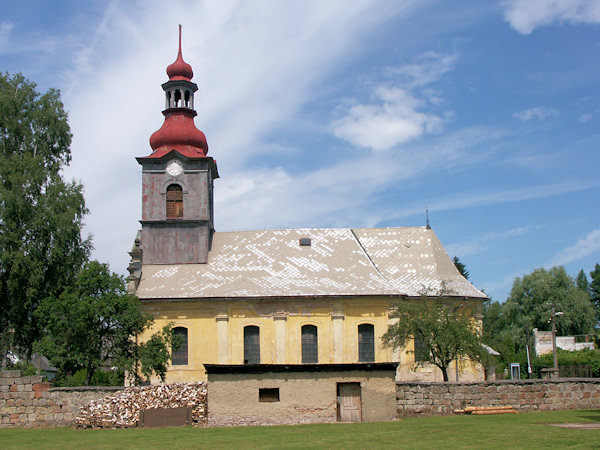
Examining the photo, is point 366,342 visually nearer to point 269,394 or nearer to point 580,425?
point 269,394

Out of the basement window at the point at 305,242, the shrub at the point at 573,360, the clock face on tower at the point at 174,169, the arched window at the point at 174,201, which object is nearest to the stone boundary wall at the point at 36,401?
the arched window at the point at 174,201

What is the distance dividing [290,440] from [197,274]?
69.3 ft

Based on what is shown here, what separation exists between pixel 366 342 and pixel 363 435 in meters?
17.4

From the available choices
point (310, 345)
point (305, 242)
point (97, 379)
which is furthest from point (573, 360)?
point (97, 379)

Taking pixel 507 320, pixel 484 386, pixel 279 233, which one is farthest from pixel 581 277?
pixel 484 386

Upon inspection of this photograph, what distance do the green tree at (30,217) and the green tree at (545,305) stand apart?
51527 mm

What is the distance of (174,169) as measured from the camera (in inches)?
1709

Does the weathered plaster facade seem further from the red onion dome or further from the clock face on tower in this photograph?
the red onion dome

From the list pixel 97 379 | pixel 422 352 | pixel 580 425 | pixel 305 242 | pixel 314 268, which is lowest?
pixel 580 425

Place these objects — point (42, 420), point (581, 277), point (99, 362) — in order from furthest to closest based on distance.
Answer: point (581, 277), point (99, 362), point (42, 420)

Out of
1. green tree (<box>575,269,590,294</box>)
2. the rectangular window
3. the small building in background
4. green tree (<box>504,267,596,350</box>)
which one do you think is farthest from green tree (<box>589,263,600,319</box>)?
the rectangular window

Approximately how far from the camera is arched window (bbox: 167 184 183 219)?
4325 cm

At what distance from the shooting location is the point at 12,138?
40.1 meters

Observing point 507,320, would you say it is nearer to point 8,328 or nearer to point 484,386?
point 484,386
